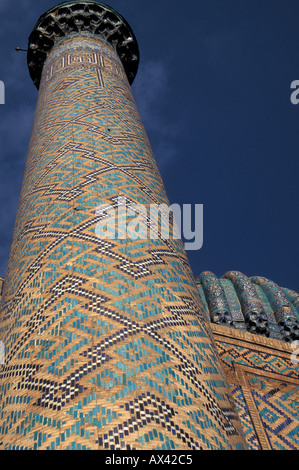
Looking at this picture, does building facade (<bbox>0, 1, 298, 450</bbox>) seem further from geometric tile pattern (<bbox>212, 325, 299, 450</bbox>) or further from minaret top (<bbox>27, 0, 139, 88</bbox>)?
minaret top (<bbox>27, 0, 139, 88</bbox>)

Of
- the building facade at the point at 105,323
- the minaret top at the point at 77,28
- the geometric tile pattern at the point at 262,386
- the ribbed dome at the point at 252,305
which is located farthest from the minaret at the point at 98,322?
the minaret top at the point at 77,28

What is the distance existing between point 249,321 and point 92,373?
9.49ft

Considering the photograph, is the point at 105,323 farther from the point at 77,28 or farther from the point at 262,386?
the point at 77,28

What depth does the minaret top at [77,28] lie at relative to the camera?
227 inches

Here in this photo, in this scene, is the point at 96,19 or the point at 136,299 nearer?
A: the point at 136,299

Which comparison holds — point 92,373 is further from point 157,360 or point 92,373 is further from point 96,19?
point 96,19

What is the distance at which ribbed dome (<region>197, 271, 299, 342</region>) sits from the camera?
4555mm

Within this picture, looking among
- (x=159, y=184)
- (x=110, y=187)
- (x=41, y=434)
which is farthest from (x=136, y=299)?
(x=159, y=184)

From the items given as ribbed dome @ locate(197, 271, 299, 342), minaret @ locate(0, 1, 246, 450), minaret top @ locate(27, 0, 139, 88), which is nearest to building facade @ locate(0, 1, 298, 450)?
minaret @ locate(0, 1, 246, 450)

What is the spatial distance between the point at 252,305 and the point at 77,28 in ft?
11.7

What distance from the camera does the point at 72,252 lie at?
249 cm

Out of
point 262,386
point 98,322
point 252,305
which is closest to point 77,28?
point 252,305

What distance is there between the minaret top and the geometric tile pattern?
377 centimetres
